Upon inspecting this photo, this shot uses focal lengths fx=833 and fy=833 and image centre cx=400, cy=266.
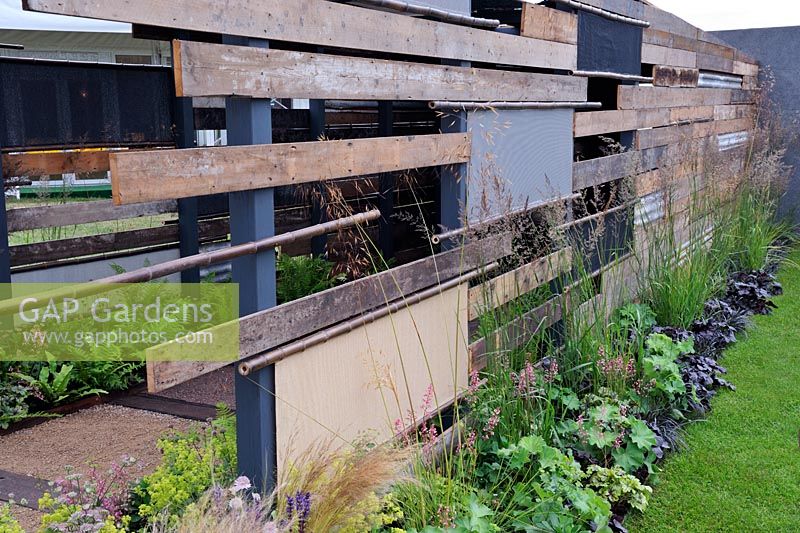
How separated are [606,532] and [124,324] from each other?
3.22m

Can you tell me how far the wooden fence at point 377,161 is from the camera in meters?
2.32

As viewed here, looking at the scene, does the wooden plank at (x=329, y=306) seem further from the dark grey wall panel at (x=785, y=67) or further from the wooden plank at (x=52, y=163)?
the dark grey wall panel at (x=785, y=67)

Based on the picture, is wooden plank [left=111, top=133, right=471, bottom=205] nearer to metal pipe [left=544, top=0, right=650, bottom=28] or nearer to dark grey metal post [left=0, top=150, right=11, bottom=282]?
metal pipe [left=544, top=0, right=650, bottom=28]

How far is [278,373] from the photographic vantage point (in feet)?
8.27

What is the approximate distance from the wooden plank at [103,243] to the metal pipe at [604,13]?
285 cm

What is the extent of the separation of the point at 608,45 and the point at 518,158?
166 centimetres

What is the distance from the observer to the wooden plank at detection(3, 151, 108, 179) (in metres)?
4.71

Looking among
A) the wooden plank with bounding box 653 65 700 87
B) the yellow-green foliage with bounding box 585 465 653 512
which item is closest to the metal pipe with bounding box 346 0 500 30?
the yellow-green foliage with bounding box 585 465 653 512

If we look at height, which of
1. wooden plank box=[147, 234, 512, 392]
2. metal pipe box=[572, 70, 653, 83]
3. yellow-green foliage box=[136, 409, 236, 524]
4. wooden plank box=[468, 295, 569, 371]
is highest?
metal pipe box=[572, 70, 653, 83]

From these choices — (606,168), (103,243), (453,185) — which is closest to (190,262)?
(453,185)

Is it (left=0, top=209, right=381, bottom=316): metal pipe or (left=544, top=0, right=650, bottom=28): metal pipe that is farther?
(left=544, top=0, right=650, bottom=28): metal pipe

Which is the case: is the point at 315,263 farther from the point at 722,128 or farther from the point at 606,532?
the point at 722,128

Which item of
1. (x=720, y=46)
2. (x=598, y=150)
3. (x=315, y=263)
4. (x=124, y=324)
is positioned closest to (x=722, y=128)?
(x=720, y=46)

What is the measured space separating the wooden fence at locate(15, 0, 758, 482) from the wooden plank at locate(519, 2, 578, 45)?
14 mm
